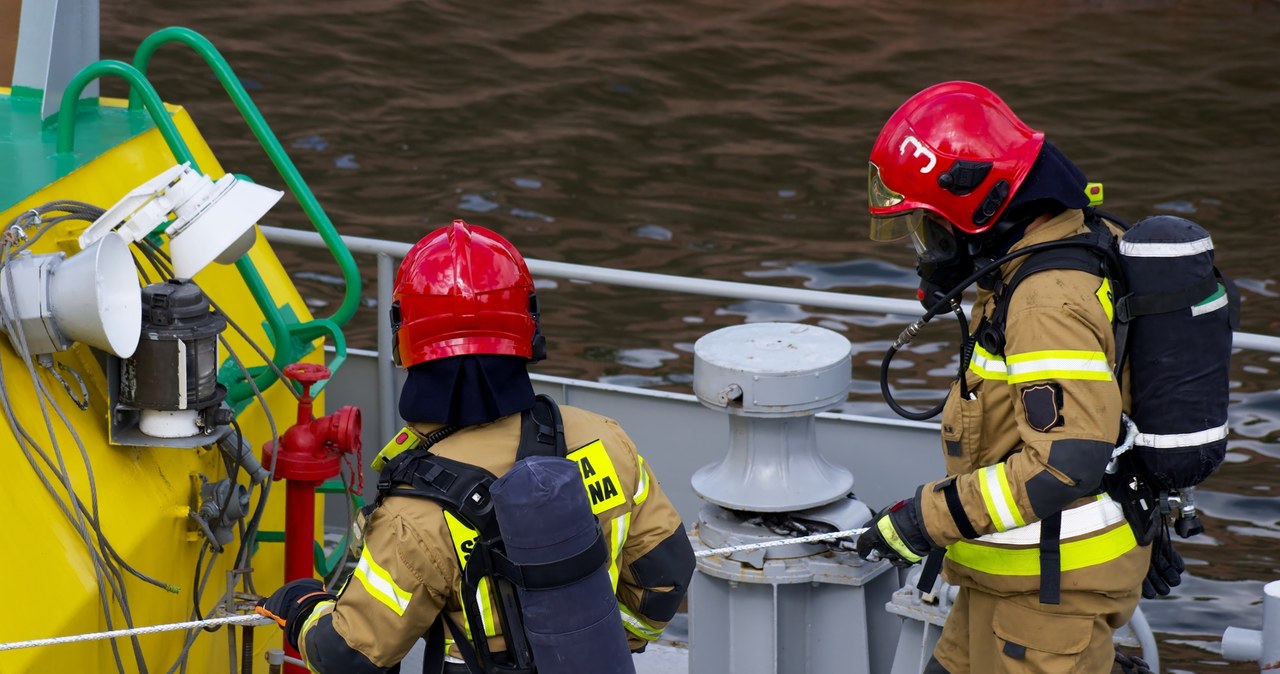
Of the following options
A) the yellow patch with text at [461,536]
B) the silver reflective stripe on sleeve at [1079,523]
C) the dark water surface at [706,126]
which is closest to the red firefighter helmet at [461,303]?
the yellow patch with text at [461,536]

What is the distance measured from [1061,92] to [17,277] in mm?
12794

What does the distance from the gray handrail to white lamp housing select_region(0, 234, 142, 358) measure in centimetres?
119

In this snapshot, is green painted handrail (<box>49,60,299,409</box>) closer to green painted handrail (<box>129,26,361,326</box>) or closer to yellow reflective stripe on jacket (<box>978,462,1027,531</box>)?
green painted handrail (<box>129,26,361,326</box>)

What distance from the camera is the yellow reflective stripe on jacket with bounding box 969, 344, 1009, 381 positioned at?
3.03 meters

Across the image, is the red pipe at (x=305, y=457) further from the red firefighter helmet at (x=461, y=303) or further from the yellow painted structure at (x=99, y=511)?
the red firefighter helmet at (x=461, y=303)

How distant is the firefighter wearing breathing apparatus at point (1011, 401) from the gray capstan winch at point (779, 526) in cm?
62

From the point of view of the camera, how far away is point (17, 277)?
3.01 m

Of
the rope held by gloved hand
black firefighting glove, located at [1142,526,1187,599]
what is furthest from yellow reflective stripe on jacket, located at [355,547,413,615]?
the rope held by gloved hand

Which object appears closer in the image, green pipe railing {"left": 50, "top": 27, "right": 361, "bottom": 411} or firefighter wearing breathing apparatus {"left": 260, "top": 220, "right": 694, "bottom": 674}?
firefighter wearing breathing apparatus {"left": 260, "top": 220, "right": 694, "bottom": 674}

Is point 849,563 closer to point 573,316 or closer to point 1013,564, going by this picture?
point 1013,564

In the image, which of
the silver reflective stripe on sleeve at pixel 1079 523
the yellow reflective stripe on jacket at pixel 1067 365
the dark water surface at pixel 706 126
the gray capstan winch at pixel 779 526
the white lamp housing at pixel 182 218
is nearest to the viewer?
the yellow reflective stripe on jacket at pixel 1067 365

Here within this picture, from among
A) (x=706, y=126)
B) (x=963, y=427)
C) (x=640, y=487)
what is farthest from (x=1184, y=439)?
(x=706, y=126)

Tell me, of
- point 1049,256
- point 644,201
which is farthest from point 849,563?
point 644,201

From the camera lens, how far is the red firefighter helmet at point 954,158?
3043 mm
